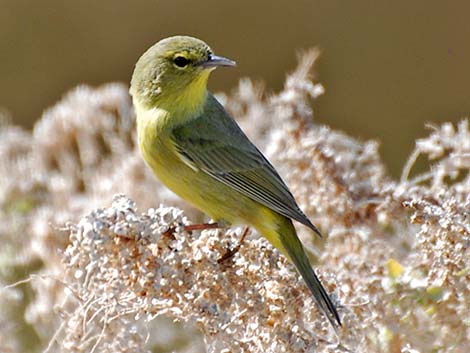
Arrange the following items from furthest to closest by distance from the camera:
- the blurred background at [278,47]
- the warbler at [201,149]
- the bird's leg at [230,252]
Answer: the blurred background at [278,47] < the warbler at [201,149] < the bird's leg at [230,252]

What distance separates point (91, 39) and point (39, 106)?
26.0 inches

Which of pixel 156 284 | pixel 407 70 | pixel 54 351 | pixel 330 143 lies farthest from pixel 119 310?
pixel 407 70

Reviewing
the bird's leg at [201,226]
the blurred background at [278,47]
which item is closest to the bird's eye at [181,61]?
the bird's leg at [201,226]

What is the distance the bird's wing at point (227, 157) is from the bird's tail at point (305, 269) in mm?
110

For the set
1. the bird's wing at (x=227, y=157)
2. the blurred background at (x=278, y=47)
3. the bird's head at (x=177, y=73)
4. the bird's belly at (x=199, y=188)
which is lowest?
the bird's belly at (x=199, y=188)

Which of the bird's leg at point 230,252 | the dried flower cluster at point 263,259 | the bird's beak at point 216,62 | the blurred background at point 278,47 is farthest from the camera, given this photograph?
the blurred background at point 278,47

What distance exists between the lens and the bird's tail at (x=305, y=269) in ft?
7.89

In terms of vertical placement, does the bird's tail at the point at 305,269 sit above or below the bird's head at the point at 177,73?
below

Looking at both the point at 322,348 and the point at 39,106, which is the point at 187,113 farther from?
the point at 39,106

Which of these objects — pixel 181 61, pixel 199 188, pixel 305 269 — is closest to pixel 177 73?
pixel 181 61

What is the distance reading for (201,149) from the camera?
10.5ft

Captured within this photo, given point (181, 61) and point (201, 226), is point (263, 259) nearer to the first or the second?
point (201, 226)

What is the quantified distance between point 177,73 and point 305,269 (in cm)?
94

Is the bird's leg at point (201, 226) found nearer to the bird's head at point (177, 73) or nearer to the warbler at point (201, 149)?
the warbler at point (201, 149)
